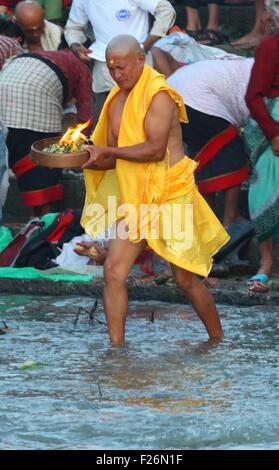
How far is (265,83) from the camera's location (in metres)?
10.4

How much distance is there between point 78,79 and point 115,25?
0.62 m

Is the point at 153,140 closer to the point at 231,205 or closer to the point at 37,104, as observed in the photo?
the point at 231,205

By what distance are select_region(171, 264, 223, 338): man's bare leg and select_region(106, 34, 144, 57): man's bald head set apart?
1.29m

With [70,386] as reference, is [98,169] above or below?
above

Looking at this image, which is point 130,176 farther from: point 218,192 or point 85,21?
point 85,21

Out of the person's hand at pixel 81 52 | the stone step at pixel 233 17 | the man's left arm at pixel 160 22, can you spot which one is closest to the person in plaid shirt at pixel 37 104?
the person's hand at pixel 81 52

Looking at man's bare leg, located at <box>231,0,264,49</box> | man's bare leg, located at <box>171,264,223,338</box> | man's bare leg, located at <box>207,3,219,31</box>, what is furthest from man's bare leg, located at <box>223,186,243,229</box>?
man's bare leg, located at <box>207,3,219,31</box>

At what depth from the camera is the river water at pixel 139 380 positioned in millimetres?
7211

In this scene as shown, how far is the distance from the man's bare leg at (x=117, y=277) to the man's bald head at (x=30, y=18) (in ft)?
12.7

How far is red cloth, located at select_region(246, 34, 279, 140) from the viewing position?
10305 millimetres

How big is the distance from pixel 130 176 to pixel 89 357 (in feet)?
3.56

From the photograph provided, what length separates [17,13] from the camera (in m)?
12.4

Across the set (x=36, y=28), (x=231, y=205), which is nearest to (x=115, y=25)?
(x=36, y=28)
